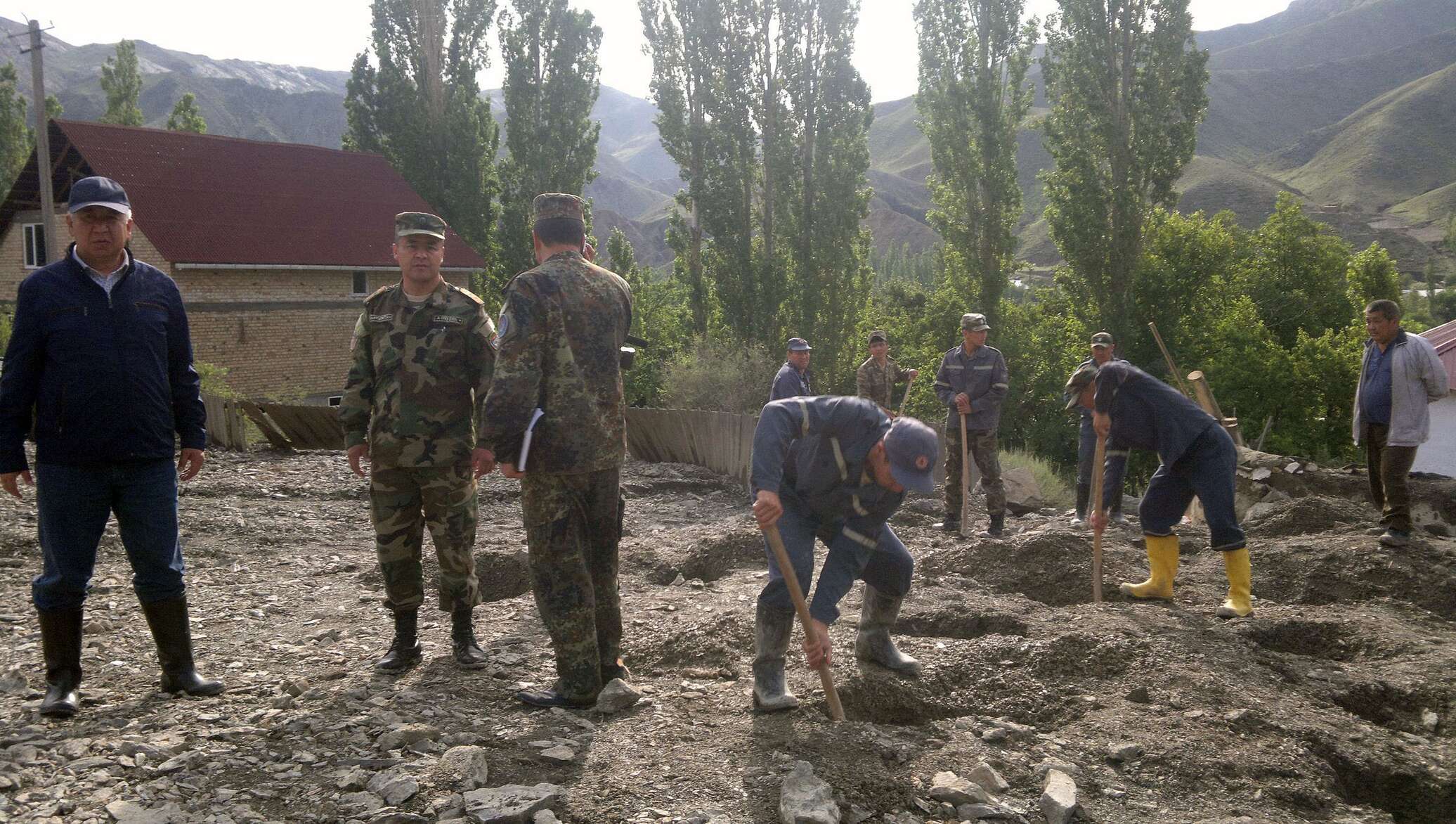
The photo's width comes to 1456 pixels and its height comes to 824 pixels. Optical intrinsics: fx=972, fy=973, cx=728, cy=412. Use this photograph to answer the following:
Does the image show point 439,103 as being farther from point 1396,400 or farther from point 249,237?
point 1396,400

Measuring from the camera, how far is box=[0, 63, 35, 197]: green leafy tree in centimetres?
3247

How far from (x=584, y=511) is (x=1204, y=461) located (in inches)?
147

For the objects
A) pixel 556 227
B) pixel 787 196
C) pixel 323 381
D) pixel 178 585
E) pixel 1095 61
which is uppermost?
pixel 1095 61

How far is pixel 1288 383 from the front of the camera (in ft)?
66.4

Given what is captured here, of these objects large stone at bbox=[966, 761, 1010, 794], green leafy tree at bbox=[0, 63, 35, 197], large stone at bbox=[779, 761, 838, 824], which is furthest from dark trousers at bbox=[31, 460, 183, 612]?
green leafy tree at bbox=[0, 63, 35, 197]

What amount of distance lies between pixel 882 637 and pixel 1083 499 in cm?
589

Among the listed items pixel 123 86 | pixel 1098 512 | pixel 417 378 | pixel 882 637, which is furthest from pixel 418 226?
pixel 123 86

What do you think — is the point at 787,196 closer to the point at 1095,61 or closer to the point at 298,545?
the point at 1095,61

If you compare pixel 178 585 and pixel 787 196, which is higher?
pixel 787 196

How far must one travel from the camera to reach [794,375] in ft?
27.0

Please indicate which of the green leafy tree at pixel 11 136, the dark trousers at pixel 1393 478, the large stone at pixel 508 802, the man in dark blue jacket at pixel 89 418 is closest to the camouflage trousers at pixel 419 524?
the man in dark blue jacket at pixel 89 418

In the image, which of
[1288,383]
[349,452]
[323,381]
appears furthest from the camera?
[323,381]

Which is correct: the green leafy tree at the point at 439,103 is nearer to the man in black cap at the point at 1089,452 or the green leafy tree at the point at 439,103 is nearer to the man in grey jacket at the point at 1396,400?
the man in black cap at the point at 1089,452

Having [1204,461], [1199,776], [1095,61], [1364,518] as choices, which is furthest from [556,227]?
[1095,61]
